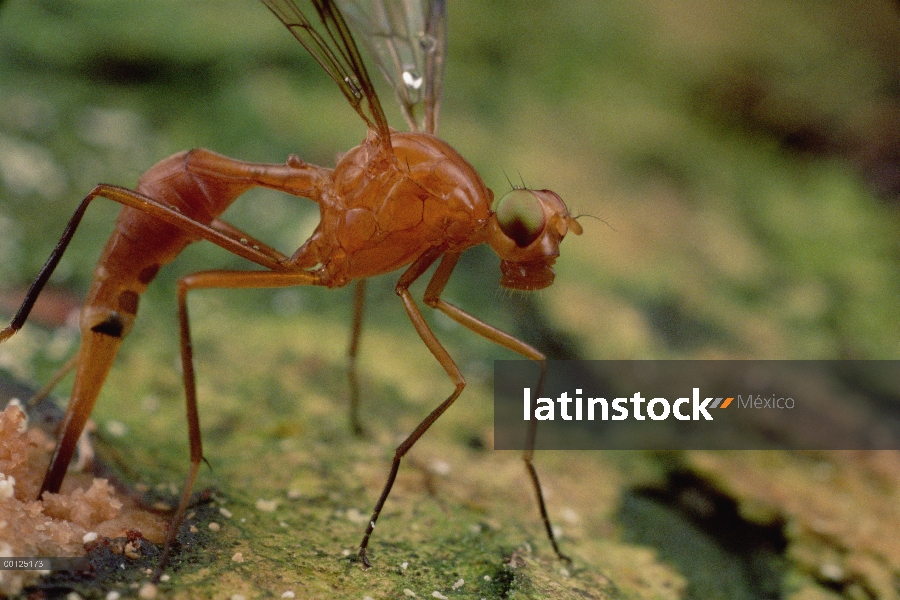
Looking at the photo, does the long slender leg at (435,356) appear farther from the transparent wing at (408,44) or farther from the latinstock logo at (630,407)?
the latinstock logo at (630,407)

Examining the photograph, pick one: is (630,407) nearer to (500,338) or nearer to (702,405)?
(702,405)

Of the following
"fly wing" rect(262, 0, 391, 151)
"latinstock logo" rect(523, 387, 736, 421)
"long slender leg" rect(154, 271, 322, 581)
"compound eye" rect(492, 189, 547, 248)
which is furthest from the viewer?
"latinstock logo" rect(523, 387, 736, 421)

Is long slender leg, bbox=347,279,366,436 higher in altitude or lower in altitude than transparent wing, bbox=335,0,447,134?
lower

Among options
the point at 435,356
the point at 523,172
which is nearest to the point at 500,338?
the point at 435,356

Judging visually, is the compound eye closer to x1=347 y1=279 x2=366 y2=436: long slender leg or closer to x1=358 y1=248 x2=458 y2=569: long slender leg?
x1=358 y1=248 x2=458 y2=569: long slender leg

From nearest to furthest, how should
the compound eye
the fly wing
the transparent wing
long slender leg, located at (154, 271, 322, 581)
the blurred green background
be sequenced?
long slender leg, located at (154, 271, 322, 581) → the fly wing → the compound eye → the transparent wing → the blurred green background

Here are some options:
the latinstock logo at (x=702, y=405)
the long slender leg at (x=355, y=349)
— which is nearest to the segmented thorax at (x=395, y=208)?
the long slender leg at (x=355, y=349)

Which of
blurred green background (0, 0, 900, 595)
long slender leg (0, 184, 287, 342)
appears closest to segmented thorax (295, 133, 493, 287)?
long slender leg (0, 184, 287, 342)
